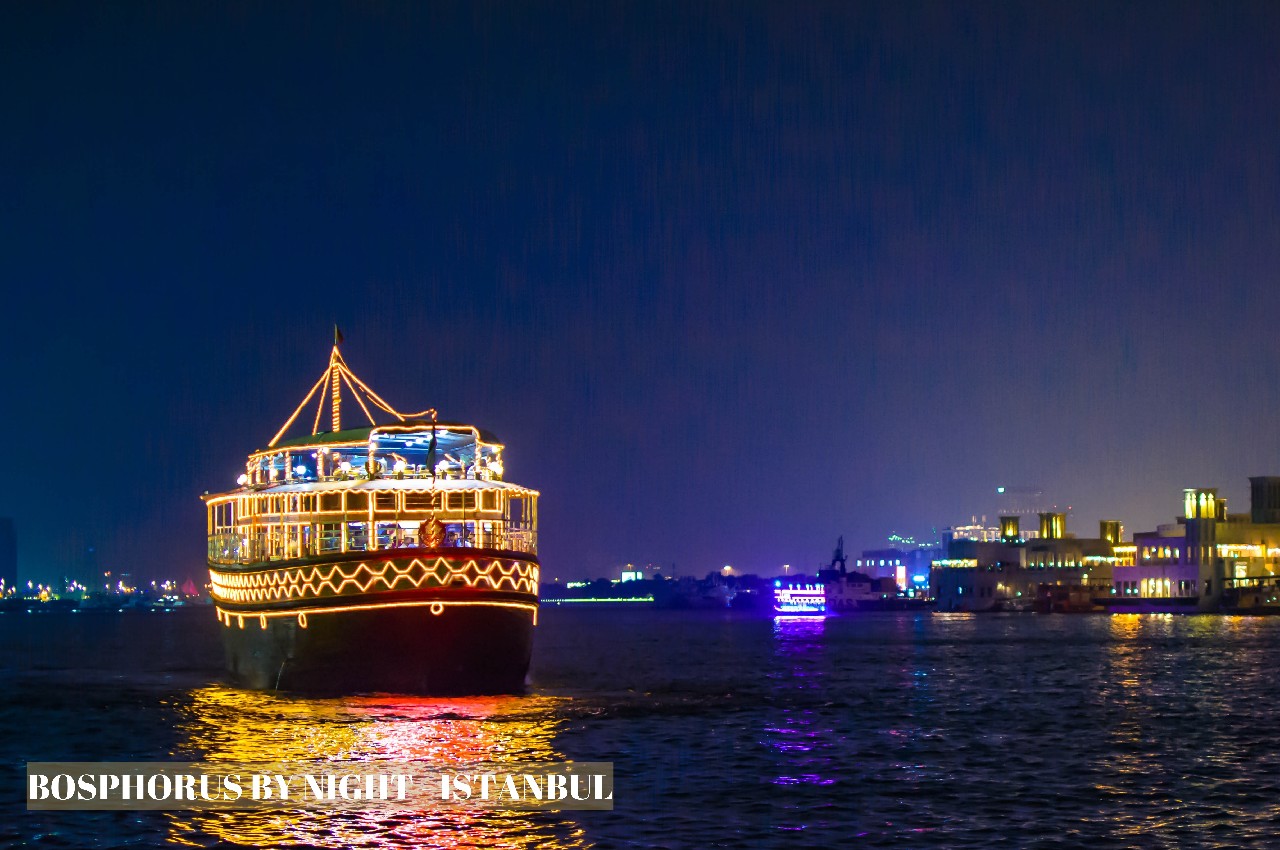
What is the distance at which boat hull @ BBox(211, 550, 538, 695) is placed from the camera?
164 feet

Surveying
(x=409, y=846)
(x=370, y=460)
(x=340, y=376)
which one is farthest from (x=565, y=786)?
(x=340, y=376)

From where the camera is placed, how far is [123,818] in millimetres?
31719

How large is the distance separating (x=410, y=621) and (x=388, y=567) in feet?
6.13

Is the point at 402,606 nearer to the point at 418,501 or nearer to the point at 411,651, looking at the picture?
the point at 411,651

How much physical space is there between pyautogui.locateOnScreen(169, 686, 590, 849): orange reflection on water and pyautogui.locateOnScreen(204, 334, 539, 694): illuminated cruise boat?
4.01 ft

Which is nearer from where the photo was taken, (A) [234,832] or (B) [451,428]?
(A) [234,832]

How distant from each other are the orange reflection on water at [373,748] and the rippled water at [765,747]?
104 millimetres

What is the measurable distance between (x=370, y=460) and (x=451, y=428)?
300 centimetres

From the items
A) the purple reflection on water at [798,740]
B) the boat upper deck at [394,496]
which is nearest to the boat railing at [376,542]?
the boat upper deck at [394,496]

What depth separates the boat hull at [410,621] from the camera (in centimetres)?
4991

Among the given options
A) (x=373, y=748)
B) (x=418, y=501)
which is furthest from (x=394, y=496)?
(x=373, y=748)

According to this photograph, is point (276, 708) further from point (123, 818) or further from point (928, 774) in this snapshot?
point (928, 774)

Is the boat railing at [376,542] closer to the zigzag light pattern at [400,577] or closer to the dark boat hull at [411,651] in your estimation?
the zigzag light pattern at [400,577]

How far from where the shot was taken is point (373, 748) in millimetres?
39656
